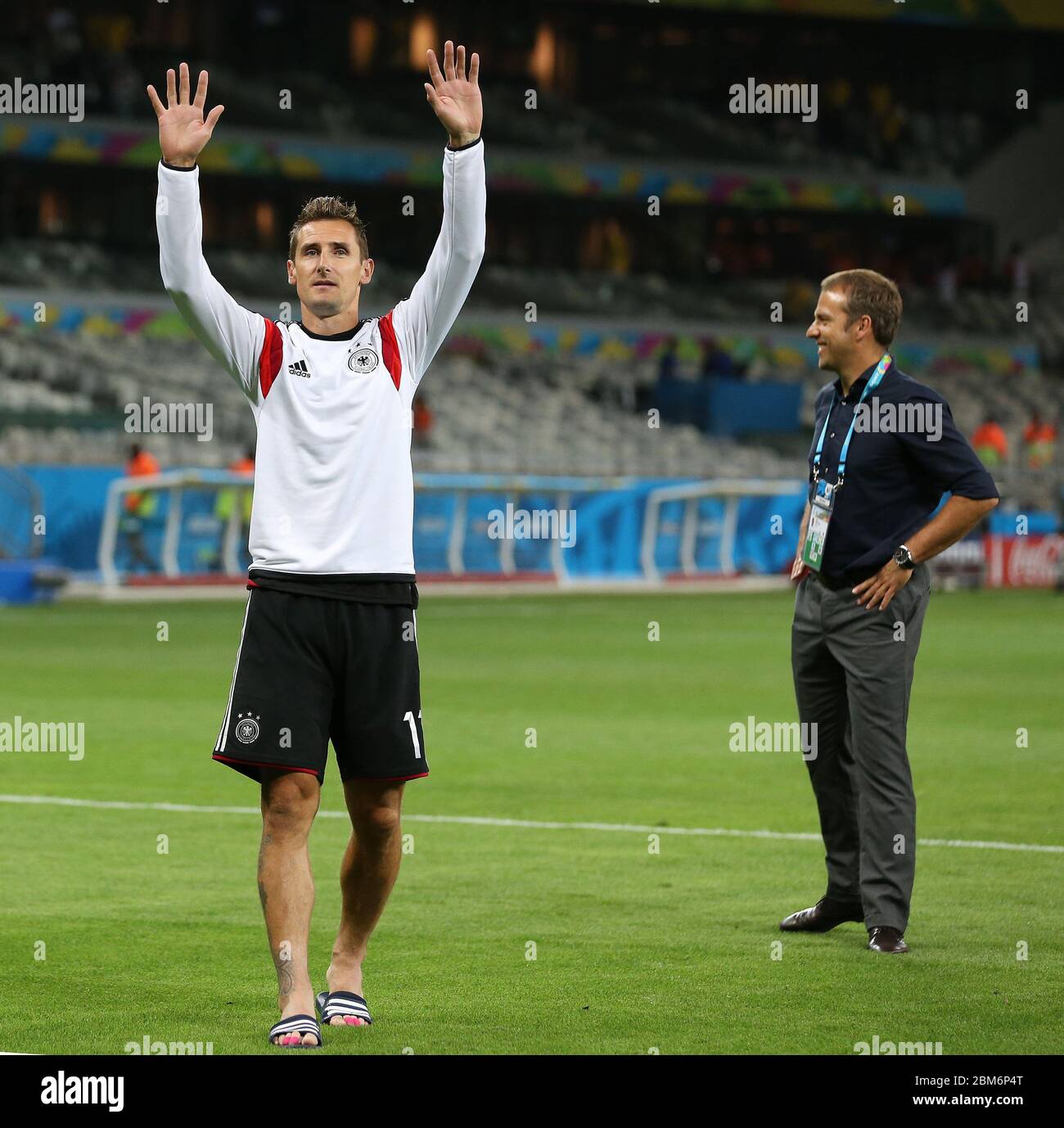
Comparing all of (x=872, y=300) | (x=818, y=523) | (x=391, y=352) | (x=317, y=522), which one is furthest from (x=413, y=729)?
(x=872, y=300)

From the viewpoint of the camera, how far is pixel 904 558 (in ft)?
25.5

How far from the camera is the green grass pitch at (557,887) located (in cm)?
648

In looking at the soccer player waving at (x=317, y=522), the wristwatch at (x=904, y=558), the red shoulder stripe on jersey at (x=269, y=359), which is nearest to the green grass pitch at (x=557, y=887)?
the soccer player waving at (x=317, y=522)

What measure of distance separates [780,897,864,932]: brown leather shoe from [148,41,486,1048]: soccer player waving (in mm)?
2352

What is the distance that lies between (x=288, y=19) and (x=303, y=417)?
150 ft

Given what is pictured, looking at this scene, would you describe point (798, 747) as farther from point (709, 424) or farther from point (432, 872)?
point (709, 424)

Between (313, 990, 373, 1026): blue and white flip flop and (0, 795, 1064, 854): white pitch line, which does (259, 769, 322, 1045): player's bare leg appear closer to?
(313, 990, 373, 1026): blue and white flip flop

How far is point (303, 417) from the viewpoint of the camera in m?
6.16

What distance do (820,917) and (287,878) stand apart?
2.74 metres

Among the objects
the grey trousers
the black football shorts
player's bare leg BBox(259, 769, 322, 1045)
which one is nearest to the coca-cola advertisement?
the grey trousers

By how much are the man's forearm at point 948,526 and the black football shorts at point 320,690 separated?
7.73 feet
